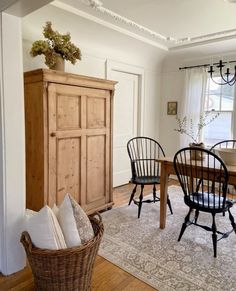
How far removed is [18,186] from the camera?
1957 millimetres

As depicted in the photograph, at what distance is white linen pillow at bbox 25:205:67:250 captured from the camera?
5.39 feet

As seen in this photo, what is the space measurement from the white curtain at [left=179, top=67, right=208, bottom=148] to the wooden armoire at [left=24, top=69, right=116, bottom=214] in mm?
1921

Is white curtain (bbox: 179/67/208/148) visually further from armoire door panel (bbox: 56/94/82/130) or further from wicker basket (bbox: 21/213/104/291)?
wicker basket (bbox: 21/213/104/291)

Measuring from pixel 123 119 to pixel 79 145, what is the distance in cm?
177

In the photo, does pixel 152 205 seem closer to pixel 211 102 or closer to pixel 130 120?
pixel 130 120

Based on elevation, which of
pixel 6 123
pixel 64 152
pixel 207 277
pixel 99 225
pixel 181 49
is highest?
pixel 181 49

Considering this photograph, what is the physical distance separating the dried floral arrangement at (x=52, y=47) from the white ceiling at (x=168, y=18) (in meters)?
0.37

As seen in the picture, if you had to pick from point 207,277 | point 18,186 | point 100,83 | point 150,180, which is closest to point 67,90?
point 100,83

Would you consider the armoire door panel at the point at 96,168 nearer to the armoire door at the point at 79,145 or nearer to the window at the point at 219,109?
the armoire door at the point at 79,145

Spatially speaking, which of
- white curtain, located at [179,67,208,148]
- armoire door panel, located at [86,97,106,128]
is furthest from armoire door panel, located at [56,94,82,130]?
white curtain, located at [179,67,208,148]

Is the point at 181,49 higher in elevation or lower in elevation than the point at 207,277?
higher

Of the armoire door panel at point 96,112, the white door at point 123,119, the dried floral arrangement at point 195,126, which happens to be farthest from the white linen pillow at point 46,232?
the dried floral arrangement at point 195,126

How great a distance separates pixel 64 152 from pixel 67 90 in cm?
66

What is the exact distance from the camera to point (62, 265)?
5.27ft
